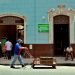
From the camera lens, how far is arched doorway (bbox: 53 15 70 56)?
3172 cm

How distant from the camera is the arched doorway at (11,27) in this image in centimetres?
3180

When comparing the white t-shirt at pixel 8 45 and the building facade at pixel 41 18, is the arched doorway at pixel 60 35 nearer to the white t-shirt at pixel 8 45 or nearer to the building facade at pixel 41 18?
the building facade at pixel 41 18

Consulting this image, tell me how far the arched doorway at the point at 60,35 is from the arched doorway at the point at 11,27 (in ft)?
9.44

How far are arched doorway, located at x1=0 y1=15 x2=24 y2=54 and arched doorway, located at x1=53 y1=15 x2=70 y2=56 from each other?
2877 millimetres

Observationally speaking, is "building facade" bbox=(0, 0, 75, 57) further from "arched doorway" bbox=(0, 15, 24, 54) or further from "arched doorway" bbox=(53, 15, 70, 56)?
"arched doorway" bbox=(0, 15, 24, 54)

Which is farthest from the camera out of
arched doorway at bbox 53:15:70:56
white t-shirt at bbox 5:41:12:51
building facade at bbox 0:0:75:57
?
arched doorway at bbox 53:15:70:56

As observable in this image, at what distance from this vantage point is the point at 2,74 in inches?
770

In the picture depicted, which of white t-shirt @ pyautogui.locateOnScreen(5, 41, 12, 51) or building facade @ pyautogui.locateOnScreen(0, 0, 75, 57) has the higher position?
building facade @ pyautogui.locateOnScreen(0, 0, 75, 57)

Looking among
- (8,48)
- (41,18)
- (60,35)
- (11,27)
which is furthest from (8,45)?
(60,35)

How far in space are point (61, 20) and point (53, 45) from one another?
2205 millimetres

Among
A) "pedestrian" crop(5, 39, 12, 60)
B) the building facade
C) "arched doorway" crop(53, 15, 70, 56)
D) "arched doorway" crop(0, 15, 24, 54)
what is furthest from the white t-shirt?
"arched doorway" crop(53, 15, 70, 56)

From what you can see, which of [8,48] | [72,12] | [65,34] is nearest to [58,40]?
[65,34]

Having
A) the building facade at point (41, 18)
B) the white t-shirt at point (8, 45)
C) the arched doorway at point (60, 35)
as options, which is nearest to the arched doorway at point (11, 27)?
the building facade at point (41, 18)

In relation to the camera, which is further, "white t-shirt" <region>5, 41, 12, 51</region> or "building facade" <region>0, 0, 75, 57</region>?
"building facade" <region>0, 0, 75, 57</region>
